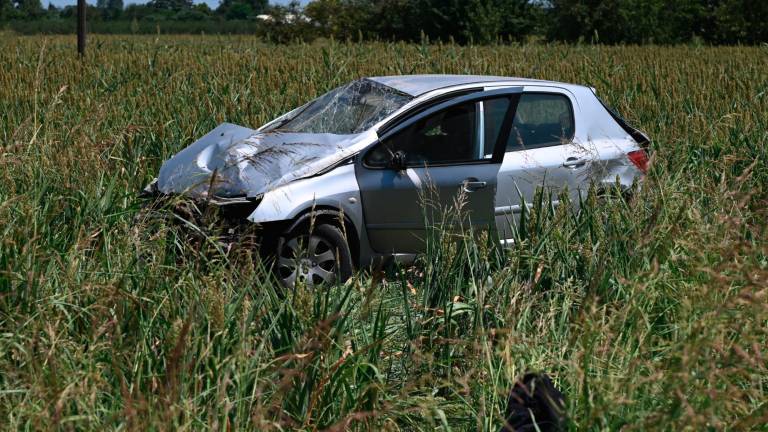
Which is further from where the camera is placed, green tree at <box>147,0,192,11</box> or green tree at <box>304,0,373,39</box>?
green tree at <box>147,0,192,11</box>

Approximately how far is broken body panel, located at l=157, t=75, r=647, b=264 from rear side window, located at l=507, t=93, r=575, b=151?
0.04 meters

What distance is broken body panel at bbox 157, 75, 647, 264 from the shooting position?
6344 millimetres

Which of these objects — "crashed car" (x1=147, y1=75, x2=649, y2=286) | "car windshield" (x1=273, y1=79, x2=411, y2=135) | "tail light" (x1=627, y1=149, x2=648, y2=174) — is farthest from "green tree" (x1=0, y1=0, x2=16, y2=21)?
"tail light" (x1=627, y1=149, x2=648, y2=174)

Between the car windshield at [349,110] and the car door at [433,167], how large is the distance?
0.90 ft

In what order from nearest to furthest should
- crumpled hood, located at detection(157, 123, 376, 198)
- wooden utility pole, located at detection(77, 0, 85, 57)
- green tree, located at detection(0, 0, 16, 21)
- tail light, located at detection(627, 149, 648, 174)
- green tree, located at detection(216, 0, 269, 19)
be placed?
crumpled hood, located at detection(157, 123, 376, 198) < tail light, located at detection(627, 149, 648, 174) < wooden utility pole, located at detection(77, 0, 85, 57) < green tree, located at detection(0, 0, 16, 21) < green tree, located at detection(216, 0, 269, 19)

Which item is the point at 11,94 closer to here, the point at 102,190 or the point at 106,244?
the point at 102,190

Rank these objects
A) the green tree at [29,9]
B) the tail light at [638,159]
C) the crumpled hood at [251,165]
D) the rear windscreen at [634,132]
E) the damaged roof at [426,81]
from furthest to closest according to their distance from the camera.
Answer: the green tree at [29,9] → the rear windscreen at [634,132] → the tail light at [638,159] → the damaged roof at [426,81] → the crumpled hood at [251,165]

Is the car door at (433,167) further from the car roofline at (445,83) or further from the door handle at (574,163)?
the door handle at (574,163)

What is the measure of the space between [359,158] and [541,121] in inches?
60.7

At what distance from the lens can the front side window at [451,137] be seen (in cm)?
689

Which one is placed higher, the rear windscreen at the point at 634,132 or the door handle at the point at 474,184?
the rear windscreen at the point at 634,132

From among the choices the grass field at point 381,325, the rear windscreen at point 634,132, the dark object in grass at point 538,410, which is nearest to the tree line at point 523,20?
the rear windscreen at point 634,132

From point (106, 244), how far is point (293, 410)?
1.48 m

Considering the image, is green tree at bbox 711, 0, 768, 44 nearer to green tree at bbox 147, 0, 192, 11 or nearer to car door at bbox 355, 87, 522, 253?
car door at bbox 355, 87, 522, 253
